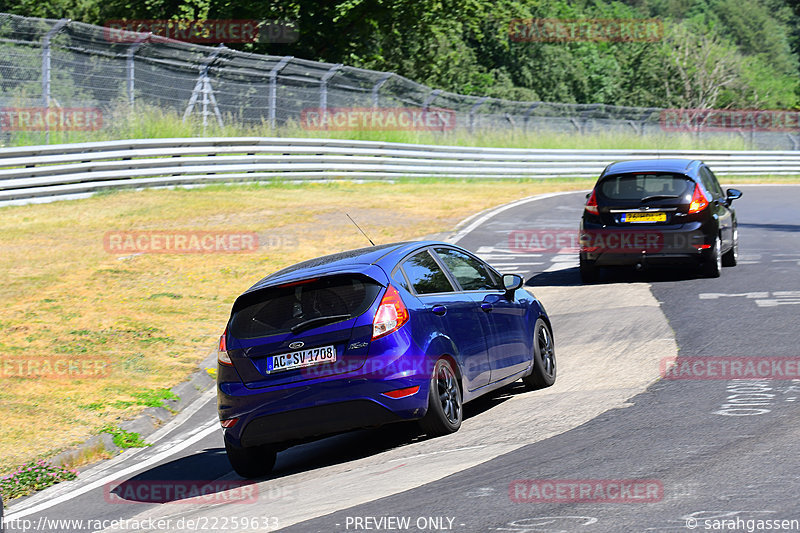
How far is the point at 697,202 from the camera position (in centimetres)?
1477

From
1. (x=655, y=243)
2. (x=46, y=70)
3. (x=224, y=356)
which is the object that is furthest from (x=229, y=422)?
(x=46, y=70)

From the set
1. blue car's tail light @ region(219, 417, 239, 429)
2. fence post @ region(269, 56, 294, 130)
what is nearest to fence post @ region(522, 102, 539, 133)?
fence post @ region(269, 56, 294, 130)

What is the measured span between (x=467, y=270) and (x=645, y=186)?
654cm

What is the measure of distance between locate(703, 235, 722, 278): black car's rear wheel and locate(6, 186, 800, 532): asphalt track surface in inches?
89.9

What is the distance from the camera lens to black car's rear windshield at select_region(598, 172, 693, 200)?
14.8 meters

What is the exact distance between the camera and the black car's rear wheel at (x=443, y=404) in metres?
7.74

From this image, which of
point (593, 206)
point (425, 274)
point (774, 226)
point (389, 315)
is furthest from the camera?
point (774, 226)

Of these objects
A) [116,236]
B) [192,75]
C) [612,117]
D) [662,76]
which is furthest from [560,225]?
[662,76]

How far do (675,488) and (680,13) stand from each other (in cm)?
14419

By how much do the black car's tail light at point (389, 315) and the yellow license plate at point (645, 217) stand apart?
25.7ft

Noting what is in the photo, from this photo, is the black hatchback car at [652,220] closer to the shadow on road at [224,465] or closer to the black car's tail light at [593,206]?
the black car's tail light at [593,206]

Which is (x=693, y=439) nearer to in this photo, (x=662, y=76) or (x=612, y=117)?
(x=612, y=117)

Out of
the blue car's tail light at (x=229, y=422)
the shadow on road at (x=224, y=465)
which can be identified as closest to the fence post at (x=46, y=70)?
the shadow on road at (x=224, y=465)

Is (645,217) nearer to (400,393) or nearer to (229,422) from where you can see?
(400,393)
